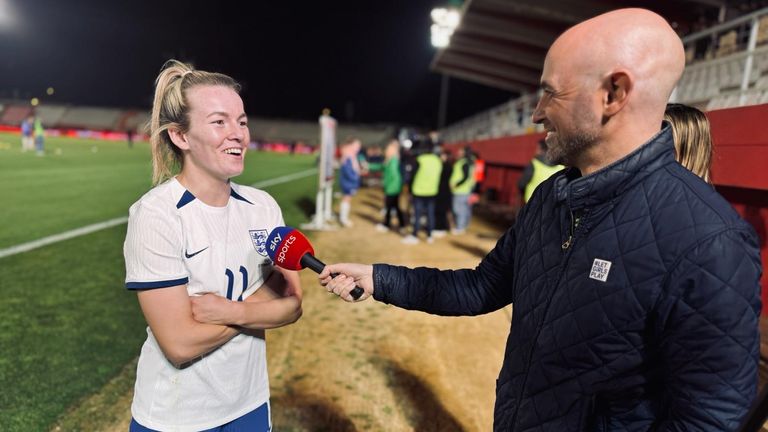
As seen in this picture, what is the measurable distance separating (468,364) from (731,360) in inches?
139

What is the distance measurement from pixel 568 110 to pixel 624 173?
239 millimetres

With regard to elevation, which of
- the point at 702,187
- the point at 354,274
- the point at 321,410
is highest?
the point at 702,187

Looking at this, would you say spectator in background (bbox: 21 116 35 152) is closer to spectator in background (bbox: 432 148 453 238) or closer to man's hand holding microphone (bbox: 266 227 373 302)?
spectator in background (bbox: 432 148 453 238)

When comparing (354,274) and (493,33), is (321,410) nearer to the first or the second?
(354,274)

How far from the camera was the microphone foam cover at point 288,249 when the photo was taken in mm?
1916

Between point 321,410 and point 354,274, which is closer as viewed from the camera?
point 354,274

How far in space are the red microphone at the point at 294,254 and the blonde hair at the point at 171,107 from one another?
23.6 inches

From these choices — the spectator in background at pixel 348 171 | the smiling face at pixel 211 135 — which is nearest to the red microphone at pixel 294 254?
the smiling face at pixel 211 135

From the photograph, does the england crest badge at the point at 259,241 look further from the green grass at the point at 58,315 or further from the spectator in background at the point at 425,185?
the spectator in background at the point at 425,185

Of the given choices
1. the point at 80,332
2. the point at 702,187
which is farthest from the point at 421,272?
the point at 80,332

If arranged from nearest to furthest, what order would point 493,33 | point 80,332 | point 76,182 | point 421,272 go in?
point 421,272 → point 80,332 → point 76,182 → point 493,33

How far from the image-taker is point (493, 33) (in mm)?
17625

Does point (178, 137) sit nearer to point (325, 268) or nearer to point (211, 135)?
point (211, 135)

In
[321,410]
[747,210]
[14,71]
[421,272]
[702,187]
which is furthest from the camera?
[14,71]
